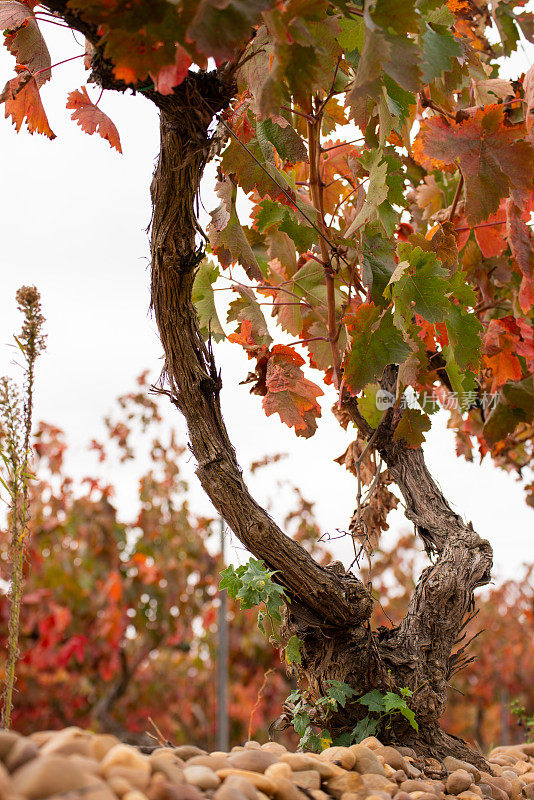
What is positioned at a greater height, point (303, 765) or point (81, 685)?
point (81, 685)

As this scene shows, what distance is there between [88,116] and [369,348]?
0.49 metres

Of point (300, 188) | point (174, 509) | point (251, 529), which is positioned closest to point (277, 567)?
point (251, 529)

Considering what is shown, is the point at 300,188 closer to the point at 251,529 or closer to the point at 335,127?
the point at 335,127

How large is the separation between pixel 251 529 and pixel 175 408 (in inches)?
8.0

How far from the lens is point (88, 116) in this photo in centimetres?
94

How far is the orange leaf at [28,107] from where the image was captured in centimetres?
92

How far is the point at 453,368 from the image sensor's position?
1137 mm

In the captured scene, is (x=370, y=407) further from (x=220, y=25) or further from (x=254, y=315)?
(x=220, y=25)

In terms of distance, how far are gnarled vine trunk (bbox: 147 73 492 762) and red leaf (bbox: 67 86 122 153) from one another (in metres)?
0.14

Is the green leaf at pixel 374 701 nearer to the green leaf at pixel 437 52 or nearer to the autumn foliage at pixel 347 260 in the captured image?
the autumn foliage at pixel 347 260

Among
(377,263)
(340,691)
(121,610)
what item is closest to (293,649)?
(340,691)

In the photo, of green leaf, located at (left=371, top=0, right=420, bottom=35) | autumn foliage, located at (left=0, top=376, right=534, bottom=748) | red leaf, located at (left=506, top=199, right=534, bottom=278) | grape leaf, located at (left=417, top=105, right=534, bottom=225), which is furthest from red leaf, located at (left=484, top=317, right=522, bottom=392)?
autumn foliage, located at (left=0, top=376, right=534, bottom=748)

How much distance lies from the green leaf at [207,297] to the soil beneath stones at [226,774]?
617 mm

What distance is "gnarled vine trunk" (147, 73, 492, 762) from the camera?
0.86 meters
